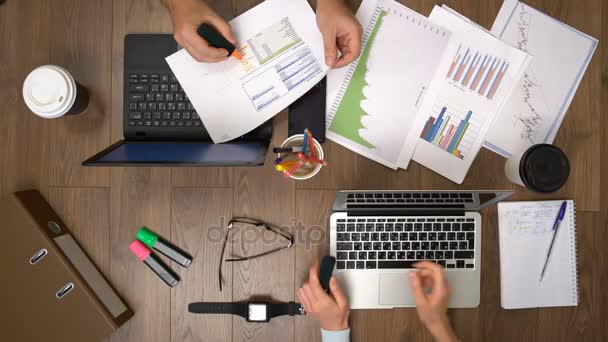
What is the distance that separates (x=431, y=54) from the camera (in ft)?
3.05

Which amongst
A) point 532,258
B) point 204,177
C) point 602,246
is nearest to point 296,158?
point 204,177

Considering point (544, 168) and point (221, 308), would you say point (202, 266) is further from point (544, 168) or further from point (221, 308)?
point (544, 168)

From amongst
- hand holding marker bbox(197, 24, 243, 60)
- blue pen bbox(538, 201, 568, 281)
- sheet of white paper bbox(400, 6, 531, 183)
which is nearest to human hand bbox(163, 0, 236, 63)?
hand holding marker bbox(197, 24, 243, 60)

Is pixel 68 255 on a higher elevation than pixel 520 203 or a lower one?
lower

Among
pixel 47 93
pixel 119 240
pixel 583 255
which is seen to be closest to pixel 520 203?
pixel 583 255

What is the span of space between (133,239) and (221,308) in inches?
10.1

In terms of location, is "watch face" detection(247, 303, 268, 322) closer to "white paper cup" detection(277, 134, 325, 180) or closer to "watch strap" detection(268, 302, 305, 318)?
"watch strap" detection(268, 302, 305, 318)

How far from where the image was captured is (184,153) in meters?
0.78

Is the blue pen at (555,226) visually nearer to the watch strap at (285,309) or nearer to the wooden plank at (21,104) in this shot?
the watch strap at (285,309)

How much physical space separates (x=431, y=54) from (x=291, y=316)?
67 cm

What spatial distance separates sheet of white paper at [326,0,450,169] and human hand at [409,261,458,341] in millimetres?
238

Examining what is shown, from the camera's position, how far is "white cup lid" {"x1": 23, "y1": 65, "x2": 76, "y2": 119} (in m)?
0.83

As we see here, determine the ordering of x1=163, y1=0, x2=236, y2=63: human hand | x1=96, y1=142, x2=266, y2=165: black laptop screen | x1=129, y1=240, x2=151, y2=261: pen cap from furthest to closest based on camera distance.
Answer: x1=129, y1=240, x2=151, y2=261: pen cap < x1=163, y1=0, x2=236, y2=63: human hand < x1=96, y1=142, x2=266, y2=165: black laptop screen

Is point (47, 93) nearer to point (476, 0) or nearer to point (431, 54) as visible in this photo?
Answer: point (431, 54)
